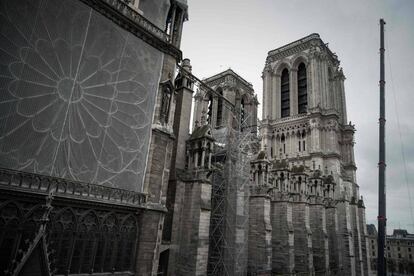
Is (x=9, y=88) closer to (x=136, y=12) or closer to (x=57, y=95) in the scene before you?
(x=57, y=95)

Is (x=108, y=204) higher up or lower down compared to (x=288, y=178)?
lower down

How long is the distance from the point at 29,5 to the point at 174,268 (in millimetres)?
14485

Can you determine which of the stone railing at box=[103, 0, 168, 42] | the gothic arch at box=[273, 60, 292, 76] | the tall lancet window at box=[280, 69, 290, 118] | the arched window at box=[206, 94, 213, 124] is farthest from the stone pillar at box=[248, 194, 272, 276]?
the gothic arch at box=[273, 60, 292, 76]

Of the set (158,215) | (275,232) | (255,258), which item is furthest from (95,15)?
(275,232)

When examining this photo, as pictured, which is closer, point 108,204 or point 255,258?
point 108,204

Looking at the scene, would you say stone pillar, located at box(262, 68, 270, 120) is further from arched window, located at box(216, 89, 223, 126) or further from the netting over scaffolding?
the netting over scaffolding

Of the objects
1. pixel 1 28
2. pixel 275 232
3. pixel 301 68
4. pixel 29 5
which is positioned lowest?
pixel 275 232

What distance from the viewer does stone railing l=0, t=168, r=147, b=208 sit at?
9452mm

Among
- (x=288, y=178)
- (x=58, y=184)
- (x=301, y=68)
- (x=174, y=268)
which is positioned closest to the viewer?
(x=58, y=184)

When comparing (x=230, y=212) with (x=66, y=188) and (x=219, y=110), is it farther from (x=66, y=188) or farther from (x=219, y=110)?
(x=219, y=110)

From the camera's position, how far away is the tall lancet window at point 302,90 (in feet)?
144

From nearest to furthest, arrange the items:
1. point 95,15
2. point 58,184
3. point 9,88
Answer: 1. point 9,88
2. point 58,184
3. point 95,15

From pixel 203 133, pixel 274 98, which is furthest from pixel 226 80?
pixel 203 133

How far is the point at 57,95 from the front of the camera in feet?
36.4
